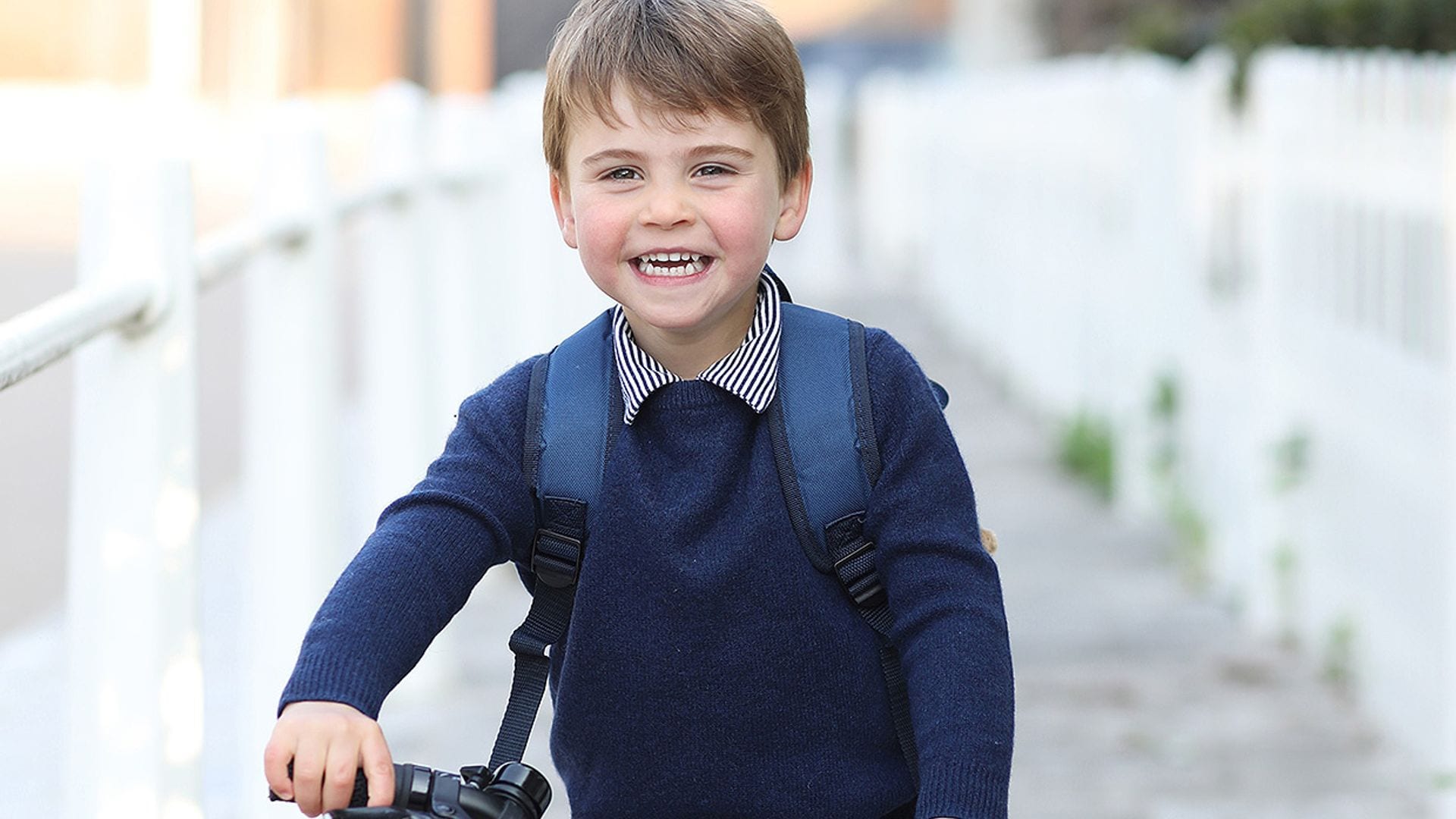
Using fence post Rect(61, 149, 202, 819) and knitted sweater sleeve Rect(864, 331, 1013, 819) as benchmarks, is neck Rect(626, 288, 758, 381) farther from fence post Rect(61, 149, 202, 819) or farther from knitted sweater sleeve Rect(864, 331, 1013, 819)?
fence post Rect(61, 149, 202, 819)

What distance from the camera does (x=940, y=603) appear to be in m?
2.00

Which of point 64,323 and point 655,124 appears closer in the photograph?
point 655,124

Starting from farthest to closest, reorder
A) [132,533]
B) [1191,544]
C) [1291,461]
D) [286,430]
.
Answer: [1191,544] < [1291,461] < [286,430] < [132,533]

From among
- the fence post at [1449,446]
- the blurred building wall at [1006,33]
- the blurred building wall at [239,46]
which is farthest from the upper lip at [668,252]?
the blurred building wall at [239,46]

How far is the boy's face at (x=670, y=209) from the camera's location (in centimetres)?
200

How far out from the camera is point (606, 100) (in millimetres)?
2008

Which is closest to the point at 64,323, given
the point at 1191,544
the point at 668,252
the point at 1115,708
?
the point at 668,252

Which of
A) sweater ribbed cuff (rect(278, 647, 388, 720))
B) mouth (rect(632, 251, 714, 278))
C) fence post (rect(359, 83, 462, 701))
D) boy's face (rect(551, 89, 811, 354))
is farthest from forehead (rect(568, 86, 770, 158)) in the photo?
fence post (rect(359, 83, 462, 701))

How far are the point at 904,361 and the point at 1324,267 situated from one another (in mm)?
3373

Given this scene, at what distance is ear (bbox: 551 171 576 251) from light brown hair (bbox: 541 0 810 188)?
0.06 meters

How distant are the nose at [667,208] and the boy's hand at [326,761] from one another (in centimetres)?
54

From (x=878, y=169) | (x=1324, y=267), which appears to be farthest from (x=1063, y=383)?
(x=878, y=169)

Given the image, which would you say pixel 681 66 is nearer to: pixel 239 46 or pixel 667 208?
pixel 667 208

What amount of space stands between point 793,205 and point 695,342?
176mm
